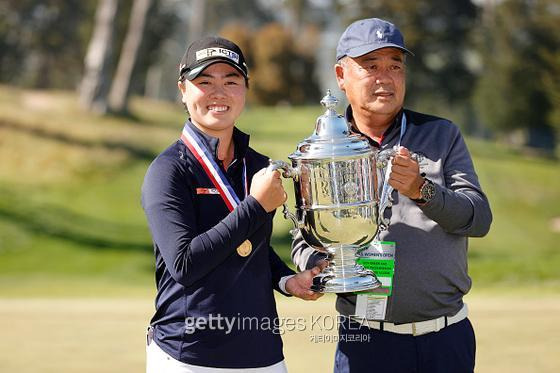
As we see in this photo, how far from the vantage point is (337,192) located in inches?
118

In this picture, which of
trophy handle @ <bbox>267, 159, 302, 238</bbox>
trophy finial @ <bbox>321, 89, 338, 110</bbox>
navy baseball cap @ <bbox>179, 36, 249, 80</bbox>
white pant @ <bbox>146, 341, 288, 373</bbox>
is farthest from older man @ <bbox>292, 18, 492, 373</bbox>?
navy baseball cap @ <bbox>179, 36, 249, 80</bbox>

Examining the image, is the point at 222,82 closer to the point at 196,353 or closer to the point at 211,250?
the point at 211,250

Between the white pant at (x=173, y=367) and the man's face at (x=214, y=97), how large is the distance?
78 centimetres

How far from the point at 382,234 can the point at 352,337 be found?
44 cm

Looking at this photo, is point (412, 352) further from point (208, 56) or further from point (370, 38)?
point (208, 56)

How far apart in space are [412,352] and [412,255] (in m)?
0.38

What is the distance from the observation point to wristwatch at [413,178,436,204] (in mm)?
3021

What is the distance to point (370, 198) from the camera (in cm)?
305

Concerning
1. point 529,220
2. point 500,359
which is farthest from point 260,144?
point 500,359

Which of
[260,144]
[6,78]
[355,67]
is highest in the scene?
[6,78]

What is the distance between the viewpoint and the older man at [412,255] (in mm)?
3309

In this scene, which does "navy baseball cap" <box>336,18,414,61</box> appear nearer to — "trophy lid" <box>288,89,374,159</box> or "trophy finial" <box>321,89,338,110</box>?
"trophy finial" <box>321,89,338,110</box>

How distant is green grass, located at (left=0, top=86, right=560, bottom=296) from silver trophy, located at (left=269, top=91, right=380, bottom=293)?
34.5ft

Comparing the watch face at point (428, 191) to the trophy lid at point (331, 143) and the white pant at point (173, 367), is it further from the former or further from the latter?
the white pant at point (173, 367)
